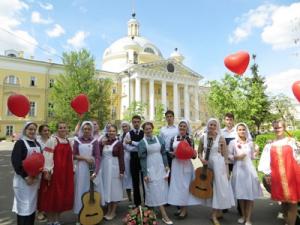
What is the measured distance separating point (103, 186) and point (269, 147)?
341 centimetres

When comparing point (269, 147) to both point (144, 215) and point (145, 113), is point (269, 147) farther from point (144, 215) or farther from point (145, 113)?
point (145, 113)

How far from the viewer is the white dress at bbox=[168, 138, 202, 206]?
18.5ft

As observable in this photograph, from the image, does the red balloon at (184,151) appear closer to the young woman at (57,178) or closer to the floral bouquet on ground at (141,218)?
the floral bouquet on ground at (141,218)

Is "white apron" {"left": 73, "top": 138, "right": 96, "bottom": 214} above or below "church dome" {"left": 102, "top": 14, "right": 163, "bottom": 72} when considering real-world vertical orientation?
Result: below

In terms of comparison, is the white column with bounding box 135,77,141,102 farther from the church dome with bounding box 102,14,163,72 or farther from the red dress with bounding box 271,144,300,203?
the red dress with bounding box 271,144,300,203

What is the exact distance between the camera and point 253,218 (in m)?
5.68

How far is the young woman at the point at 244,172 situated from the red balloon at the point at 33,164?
3596 mm

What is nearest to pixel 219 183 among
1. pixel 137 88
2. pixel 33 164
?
pixel 33 164

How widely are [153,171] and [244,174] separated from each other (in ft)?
5.97

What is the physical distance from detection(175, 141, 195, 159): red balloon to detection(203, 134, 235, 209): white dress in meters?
0.40

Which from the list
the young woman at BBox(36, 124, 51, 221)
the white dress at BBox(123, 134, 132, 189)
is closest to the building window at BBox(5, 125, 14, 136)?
the white dress at BBox(123, 134, 132, 189)

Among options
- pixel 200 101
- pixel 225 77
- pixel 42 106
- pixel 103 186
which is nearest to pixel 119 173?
pixel 103 186

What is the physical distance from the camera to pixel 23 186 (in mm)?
4656

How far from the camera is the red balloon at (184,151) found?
5.54 m
